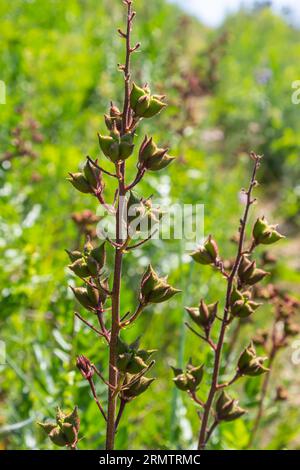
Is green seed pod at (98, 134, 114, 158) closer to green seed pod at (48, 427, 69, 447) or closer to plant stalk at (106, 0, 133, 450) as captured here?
plant stalk at (106, 0, 133, 450)

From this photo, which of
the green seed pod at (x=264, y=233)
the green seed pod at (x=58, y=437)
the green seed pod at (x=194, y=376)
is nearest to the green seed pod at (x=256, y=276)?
the green seed pod at (x=264, y=233)

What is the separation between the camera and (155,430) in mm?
1808

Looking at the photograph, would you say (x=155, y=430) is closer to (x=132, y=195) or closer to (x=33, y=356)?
(x=33, y=356)

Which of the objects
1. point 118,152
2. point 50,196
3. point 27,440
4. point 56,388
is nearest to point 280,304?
point 56,388

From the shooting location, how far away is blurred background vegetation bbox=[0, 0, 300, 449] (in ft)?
5.51

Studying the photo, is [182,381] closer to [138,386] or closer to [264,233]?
[138,386]

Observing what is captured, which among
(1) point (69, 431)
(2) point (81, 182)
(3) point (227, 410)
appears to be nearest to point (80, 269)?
(2) point (81, 182)

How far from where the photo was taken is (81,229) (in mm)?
1712

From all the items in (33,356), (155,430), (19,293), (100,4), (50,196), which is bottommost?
(155,430)

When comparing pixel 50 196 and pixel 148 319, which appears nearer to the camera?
pixel 148 319

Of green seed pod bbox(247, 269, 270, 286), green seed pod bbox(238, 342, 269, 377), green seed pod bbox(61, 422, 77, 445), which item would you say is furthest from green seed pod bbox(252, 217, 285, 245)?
green seed pod bbox(61, 422, 77, 445)

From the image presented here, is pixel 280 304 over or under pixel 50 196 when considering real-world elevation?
under
